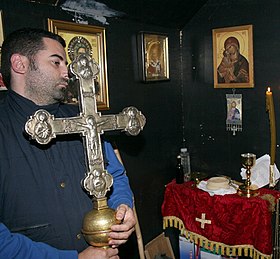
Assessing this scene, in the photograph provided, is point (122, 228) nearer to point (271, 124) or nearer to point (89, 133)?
point (89, 133)

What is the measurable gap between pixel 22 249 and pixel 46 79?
22.9 inches

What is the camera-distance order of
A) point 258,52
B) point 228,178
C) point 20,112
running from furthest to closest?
point 228,178
point 258,52
point 20,112

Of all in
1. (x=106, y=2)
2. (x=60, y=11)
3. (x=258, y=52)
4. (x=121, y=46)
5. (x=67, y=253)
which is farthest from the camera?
(x=258, y=52)

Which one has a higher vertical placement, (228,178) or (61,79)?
(61,79)

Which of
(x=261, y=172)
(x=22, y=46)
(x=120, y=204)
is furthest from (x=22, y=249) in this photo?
(x=261, y=172)

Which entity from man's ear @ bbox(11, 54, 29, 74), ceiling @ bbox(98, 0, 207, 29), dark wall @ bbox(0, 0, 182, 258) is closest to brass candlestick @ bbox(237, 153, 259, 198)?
dark wall @ bbox(0, 0, 182, 258)

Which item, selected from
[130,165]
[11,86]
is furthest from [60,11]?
[130,165]

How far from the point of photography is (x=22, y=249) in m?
1.04

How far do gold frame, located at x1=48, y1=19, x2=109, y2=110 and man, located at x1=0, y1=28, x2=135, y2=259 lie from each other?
0.45 m

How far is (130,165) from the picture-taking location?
231cm

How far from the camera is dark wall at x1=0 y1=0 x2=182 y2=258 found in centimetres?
214

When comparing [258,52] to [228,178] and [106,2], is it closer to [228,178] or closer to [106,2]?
[228,178]

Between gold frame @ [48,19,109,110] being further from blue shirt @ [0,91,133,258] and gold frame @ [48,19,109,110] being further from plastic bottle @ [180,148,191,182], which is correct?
plastic bottle @ [180,148,191,182]

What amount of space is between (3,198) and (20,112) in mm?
305
